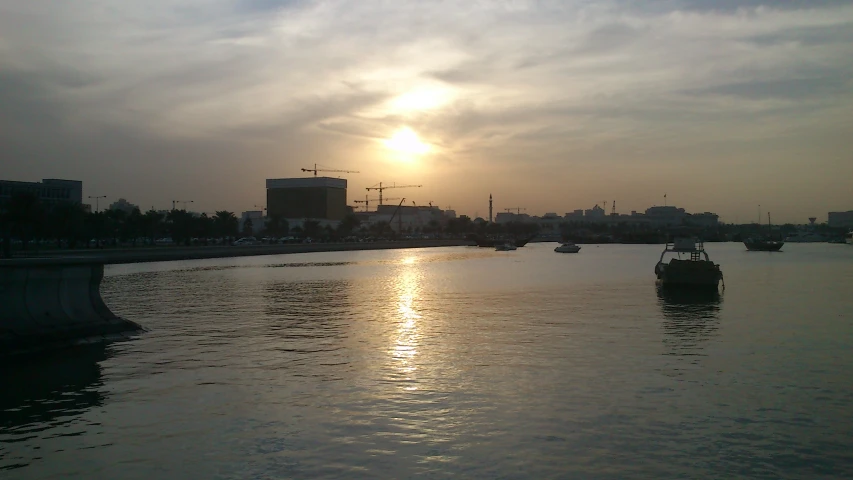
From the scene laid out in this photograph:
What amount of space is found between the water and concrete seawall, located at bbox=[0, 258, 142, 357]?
1.25m

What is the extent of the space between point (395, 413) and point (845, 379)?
37.6ft

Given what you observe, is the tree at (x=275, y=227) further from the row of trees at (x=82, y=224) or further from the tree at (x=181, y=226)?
the tree at (x=181, y=226)

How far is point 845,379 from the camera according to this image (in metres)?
17.5

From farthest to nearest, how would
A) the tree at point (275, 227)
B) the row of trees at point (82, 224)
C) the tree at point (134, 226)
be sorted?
the tree at point (275, 227) < the tree at point (134, 226) < the row of trees at point (82, 224)

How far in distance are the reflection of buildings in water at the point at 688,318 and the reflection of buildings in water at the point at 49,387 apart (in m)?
16.0

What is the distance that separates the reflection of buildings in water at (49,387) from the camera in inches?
559

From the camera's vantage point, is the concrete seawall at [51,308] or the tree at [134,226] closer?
the concrete seawall at [51,308]

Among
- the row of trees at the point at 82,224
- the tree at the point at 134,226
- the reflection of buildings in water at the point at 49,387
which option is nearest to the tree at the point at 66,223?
the row of trees at the point at 82,224

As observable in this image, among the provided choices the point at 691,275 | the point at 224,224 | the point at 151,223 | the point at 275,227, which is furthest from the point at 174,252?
the point at 275,227

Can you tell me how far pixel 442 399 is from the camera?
15227 millimetres

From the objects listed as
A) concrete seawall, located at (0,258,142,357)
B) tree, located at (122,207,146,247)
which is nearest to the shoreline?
tree, located at (122,207,146,247)

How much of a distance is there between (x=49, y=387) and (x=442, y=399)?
360 inches

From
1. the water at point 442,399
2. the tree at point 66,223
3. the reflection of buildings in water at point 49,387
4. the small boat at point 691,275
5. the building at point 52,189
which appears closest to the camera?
the water at point 442,399

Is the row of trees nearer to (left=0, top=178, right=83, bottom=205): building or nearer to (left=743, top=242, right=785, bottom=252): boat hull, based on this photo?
(left=0, top=178, right=83, bottom=205): building
